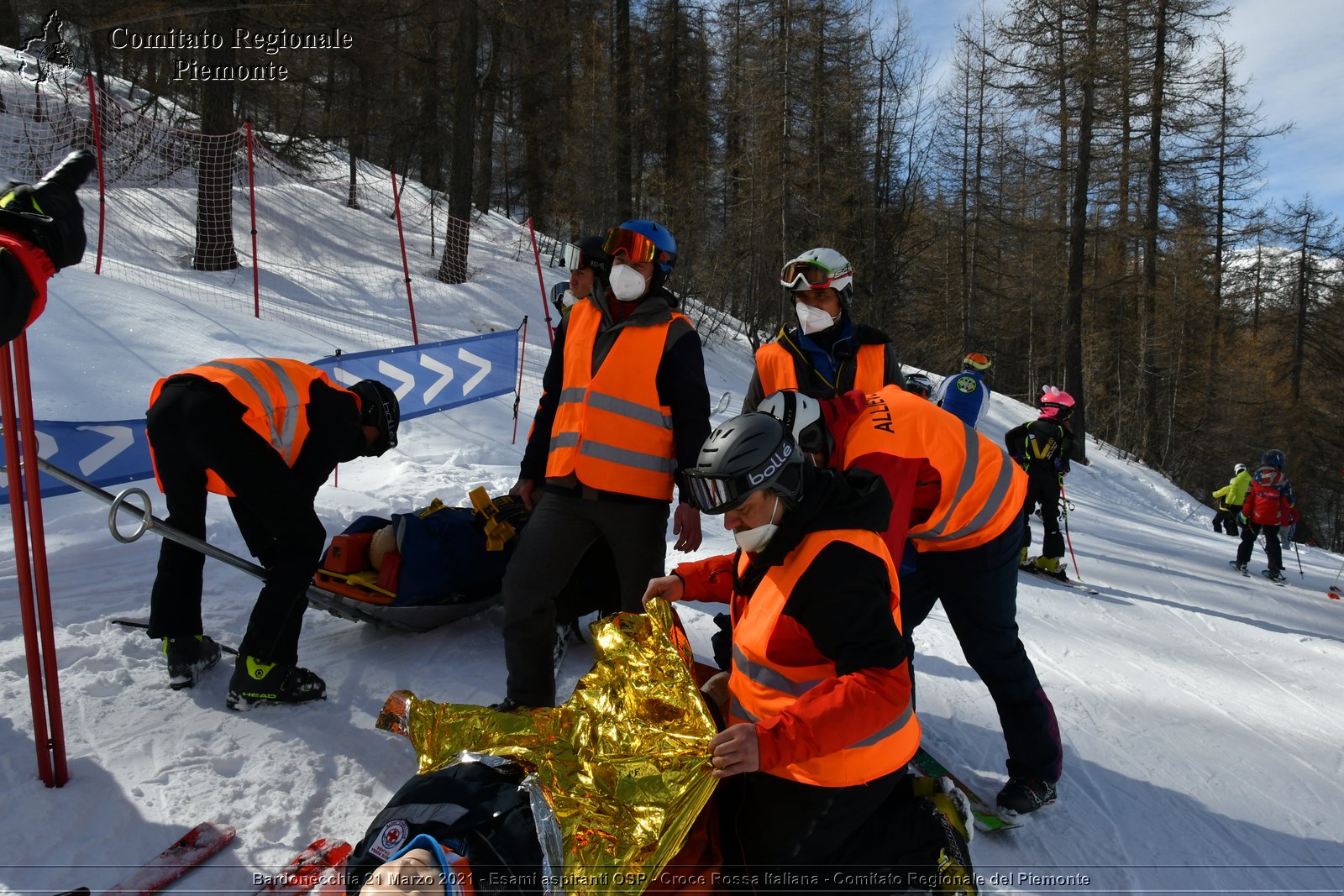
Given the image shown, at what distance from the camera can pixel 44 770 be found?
2.63m

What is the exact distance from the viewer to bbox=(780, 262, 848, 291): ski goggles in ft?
11.2

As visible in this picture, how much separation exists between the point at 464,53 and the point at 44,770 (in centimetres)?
1436

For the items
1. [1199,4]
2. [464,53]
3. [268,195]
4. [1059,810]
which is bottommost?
[1059,810]

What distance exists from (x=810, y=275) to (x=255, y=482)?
238 centimetres

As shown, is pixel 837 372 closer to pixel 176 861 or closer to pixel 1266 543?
pixel 176 861

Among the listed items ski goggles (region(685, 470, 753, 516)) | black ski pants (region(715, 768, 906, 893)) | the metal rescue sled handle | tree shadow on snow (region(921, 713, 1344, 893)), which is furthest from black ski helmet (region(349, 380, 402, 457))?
tree shadow on snow (region(921, 713, 1344, 893))

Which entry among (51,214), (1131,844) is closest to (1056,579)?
(1131,844)

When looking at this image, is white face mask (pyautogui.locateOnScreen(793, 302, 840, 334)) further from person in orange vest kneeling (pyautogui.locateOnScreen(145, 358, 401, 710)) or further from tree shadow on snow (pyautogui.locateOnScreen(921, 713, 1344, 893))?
person in orange vest kneeling (pyautogui.locateOnScreen(145, 358, 401, 710))

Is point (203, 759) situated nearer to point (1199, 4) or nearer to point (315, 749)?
point (315, 749)

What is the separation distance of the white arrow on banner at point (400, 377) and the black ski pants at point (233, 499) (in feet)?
9.28

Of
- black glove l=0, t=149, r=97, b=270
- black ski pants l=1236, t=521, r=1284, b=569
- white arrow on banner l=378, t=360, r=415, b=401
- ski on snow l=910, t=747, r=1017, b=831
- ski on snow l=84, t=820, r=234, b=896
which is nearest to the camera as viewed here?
ski on snow l=84, t=820, r=234, b=896

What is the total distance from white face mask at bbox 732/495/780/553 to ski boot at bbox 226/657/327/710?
6.97 feet

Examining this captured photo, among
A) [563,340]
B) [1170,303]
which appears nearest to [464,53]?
[563,340]

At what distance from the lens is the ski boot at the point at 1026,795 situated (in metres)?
2.94
